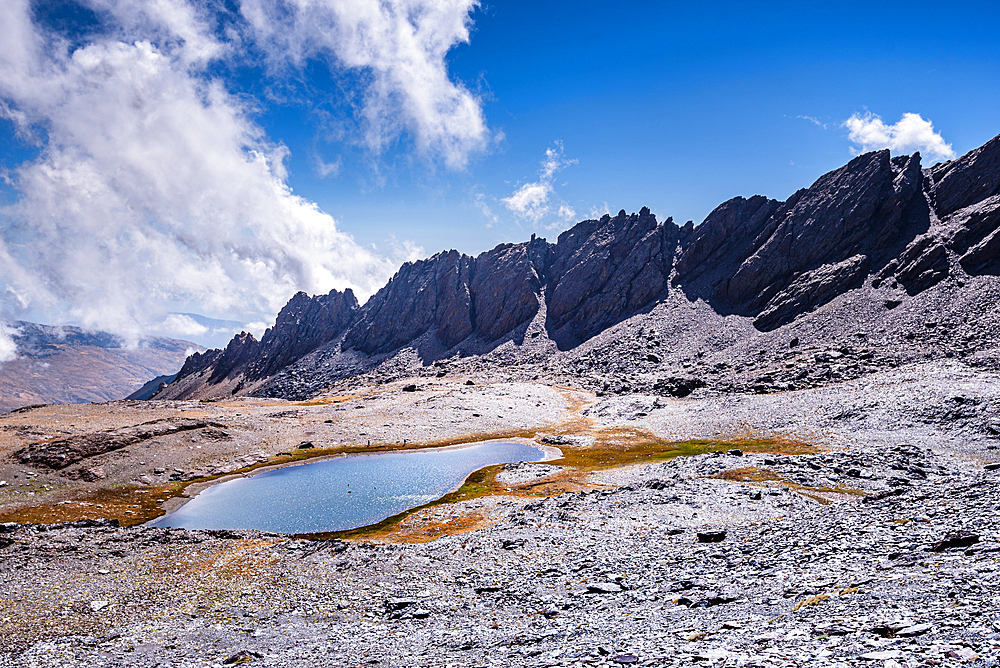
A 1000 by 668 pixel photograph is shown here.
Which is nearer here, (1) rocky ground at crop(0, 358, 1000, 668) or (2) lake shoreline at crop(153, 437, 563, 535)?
(1) rocky ground at crop(0, 358, 1000, 668)

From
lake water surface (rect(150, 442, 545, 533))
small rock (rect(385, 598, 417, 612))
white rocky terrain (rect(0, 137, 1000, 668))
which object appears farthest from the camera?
lake water surface (rect(150, 442, 545, 533))

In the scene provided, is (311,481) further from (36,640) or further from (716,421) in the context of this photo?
(716,421)

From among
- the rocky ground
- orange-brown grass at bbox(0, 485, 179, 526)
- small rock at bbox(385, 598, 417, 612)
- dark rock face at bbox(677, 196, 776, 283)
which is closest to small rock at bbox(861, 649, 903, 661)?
the rocky ground

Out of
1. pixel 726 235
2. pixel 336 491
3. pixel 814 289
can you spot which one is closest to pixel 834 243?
pixel 814 289

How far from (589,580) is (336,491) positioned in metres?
43.4

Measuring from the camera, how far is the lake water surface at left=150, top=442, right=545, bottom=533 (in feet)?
163

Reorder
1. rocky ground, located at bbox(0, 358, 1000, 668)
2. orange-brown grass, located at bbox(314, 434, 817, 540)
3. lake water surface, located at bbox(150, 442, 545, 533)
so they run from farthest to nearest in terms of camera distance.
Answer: lake water surface, located at bbox(150, 442, 545, 533) < orange-brown grass, located at bbox(314, 434, 817, 540) < rocky ground, located at bbox(0, 358, 1000, 668)

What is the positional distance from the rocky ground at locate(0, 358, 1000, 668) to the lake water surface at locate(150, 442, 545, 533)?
27.3 ft

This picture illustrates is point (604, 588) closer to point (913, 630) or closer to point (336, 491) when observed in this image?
point (913, 630)

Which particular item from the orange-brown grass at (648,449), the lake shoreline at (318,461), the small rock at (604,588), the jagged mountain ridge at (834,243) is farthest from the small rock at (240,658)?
the jagged mountain ridge at (834,243)

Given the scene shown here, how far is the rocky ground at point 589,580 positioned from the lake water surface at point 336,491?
8.31 m

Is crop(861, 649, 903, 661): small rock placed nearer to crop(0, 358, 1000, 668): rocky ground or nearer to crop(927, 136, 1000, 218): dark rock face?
crop(0, 358, 1000, 668): rocky ground

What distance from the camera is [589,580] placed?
26375mm

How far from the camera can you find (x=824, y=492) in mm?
43469
